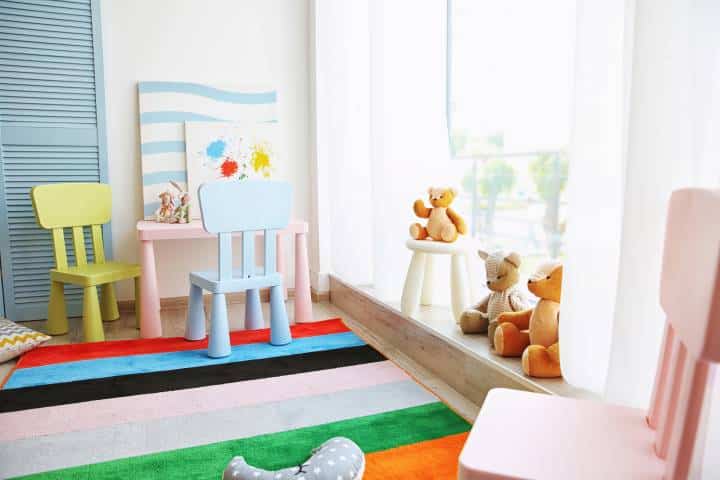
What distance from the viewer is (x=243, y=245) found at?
2428 mm

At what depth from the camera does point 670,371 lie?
908 millimetres

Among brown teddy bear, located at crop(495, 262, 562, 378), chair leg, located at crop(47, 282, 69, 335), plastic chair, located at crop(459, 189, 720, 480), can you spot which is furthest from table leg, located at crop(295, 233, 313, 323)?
plastic chair, located at crop(459, 189, 720, 480)

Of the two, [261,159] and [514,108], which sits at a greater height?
[514,108]

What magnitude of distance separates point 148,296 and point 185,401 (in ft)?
2.90

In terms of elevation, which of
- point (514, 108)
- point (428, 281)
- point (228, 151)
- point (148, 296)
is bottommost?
point (148, 296)

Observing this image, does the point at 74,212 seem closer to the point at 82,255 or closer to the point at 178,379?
the point at 82,255

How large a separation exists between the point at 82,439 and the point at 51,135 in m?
1.87

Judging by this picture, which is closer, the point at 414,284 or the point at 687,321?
the point at 687,321

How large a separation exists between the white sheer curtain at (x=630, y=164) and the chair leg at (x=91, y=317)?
6.98ft

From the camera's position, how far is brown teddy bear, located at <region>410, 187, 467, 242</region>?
87.2 inches

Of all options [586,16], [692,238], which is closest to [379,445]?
[692,238]

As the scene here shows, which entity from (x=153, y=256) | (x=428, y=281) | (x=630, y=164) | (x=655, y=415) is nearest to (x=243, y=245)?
(x=153, y=256)

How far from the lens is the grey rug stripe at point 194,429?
5.17 ft

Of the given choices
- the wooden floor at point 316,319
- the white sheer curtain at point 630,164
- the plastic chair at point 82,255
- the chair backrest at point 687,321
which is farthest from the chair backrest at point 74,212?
the chair backrest at point 687,321
